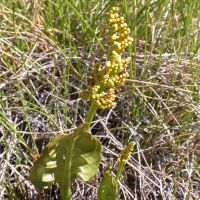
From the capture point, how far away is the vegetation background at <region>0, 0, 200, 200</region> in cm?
132

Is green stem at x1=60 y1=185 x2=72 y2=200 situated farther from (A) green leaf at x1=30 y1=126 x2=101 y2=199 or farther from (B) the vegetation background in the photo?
(B) the vegetation background

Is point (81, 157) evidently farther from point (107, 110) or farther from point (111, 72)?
point (107, 110)

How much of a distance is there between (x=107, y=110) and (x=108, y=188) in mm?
379

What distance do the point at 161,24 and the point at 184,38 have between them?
0.12 meters

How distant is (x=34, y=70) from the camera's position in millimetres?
1426

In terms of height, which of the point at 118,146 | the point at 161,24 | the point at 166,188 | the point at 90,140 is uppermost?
the point at 161,24

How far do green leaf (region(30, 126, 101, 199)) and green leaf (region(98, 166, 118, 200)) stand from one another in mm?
31

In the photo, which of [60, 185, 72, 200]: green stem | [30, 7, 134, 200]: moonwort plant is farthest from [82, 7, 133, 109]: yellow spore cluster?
[60, 185, 72, 200]: green stem

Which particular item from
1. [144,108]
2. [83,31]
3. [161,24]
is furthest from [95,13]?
[144,108]

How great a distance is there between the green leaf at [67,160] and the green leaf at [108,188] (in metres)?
0.03

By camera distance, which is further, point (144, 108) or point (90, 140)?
point (144, 108)

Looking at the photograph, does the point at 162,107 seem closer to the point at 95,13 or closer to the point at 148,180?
the point at 148,180

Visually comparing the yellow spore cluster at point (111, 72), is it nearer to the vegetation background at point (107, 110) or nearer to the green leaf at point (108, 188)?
→ the green leaf at point (108, 188)

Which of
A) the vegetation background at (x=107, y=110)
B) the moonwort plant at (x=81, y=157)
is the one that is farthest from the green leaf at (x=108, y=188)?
the vegetation background at (x=107, y=110)
